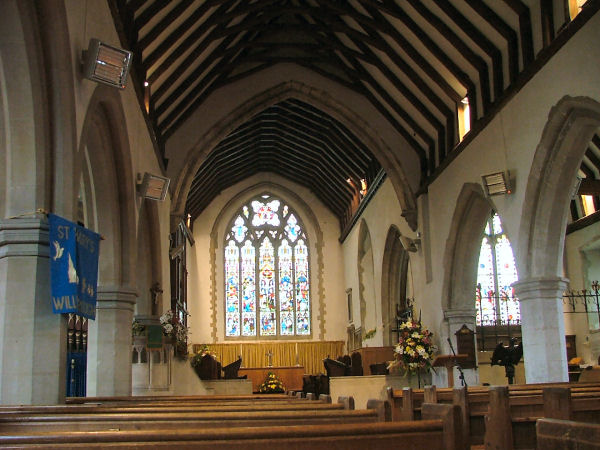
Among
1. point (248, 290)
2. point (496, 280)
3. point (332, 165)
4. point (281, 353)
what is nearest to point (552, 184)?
point (496, 280)

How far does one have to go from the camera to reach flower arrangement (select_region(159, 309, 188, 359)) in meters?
10.8

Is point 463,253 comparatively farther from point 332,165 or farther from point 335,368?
point 332,165

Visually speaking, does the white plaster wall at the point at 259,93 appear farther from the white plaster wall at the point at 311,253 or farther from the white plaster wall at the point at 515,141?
the white plaster wall at the point at 311,253

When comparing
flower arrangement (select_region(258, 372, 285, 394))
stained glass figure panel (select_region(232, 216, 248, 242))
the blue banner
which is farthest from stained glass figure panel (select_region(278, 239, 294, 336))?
the blue banner

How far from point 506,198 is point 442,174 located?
2.55 meters

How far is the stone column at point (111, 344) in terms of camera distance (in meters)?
8.55

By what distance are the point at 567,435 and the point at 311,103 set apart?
43.1ft

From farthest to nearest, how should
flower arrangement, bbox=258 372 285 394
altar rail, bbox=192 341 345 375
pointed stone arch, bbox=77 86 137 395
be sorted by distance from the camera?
altar rail, bbox=192 341 345 375, flower arrangement, bbox=258 372 285 394, pointed stone arch, bbox=77 86 137 395

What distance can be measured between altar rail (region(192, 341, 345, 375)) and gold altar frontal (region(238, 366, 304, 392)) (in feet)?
1.85

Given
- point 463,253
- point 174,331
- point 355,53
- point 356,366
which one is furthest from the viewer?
point 356,366

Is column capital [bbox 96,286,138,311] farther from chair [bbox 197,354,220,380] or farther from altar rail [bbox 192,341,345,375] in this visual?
altar rail [bbox 192,341,345,375]

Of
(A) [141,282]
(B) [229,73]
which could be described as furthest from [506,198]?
(B) [229,73]

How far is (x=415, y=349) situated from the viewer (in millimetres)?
11562

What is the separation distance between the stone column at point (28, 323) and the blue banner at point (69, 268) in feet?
0.28
